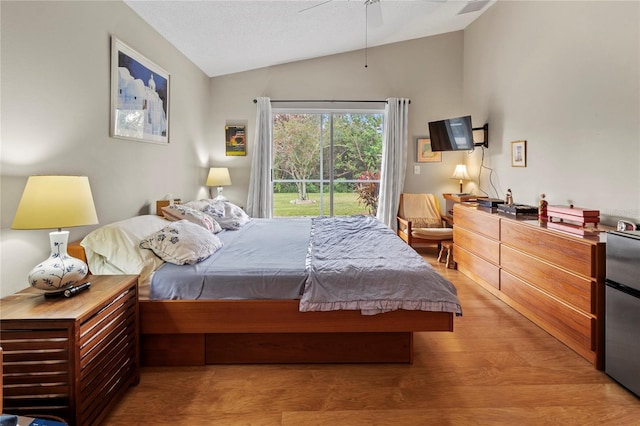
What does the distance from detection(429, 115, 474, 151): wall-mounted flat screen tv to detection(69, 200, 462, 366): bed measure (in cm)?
279

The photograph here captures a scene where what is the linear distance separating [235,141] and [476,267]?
3.64 metres

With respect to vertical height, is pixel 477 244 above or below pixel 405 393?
above

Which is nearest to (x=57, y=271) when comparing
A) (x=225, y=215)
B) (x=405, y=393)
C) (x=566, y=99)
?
(x=405, y=393)

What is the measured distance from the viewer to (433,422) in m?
1.72

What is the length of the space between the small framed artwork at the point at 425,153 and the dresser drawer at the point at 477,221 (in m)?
1.19

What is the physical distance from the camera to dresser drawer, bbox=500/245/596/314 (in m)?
2.24

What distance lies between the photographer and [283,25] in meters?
3.81

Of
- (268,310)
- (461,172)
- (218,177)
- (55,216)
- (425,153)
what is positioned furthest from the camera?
(425,153)

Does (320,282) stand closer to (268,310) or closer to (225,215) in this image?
(268,310)

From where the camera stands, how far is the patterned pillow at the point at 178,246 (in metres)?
2.28

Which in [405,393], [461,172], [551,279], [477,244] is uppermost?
[461,172]

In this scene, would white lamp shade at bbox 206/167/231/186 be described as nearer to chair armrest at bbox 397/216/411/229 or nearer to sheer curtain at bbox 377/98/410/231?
sheer curtain at bbox 377/98/410/231

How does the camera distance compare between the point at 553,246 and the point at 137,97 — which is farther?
the point at 137,97

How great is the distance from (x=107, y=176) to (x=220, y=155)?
8.61 feet
